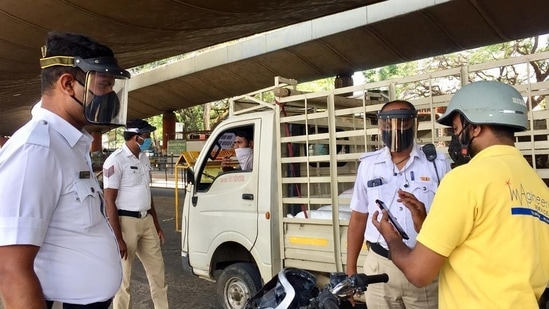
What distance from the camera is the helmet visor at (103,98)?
5.82ft

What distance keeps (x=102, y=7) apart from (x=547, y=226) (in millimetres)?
6252

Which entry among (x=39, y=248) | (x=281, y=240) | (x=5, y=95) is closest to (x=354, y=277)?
(x=39, y=248)

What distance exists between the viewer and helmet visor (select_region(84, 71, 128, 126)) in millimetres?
1772

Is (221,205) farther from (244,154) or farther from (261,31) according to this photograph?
(261,31)

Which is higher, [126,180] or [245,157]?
[245,157]

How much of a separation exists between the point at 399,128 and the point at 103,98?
171 cm

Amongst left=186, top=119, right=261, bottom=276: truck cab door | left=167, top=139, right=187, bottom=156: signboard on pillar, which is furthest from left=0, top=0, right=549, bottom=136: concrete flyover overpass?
left=186, top=119, right=261, bottom=276: truck cab door

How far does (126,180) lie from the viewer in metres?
4.02

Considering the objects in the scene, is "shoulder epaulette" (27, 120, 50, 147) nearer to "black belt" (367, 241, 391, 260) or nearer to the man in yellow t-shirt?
the man in yellow t-shirt

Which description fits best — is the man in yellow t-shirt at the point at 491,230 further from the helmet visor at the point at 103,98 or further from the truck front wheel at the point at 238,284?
the truck front wheel at the point at 238,284

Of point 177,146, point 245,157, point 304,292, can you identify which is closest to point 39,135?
point 304,292

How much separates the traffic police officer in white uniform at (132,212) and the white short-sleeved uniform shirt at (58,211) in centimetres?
222

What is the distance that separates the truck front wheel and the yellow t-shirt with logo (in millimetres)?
2864

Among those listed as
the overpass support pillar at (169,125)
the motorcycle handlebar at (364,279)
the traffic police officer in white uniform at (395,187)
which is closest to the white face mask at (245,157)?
the traffic police officer in white uniform at (395,187)
